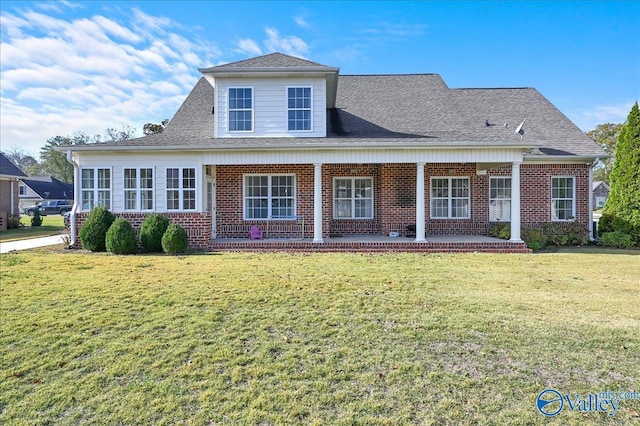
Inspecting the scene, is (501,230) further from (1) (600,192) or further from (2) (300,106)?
(1) (600,192)

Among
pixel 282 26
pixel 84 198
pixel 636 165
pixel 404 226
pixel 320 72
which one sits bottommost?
pixel 404 226

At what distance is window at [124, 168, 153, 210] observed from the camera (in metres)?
12.1

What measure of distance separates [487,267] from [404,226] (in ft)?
17.2

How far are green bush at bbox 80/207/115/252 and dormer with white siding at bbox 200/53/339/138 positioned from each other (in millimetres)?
4576

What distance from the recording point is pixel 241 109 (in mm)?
12719

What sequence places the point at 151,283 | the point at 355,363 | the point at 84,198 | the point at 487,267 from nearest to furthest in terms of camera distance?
1. the point at 355,363
2. the point at 151,283
3. the point at 487,267
4. the point at 84,198

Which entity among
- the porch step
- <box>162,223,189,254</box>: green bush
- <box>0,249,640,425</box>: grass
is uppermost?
<box>162,223,189,254</box>: green bush

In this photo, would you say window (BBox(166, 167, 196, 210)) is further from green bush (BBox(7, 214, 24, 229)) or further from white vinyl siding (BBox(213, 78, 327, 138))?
green bush (BBox(7, 214, 24, 229))

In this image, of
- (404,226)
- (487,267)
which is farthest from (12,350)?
(404,226)

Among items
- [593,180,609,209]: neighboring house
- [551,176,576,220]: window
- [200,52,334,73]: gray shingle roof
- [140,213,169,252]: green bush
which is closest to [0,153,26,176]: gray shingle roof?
[140,213,169,252]: green bush

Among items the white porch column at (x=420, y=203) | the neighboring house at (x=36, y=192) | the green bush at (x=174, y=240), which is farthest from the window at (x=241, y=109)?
the neighboring house at (x=36, y=192)

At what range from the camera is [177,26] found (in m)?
12.8

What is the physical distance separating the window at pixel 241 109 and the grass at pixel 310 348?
6.85m

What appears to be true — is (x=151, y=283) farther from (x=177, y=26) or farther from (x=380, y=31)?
(x=380, y=31)
